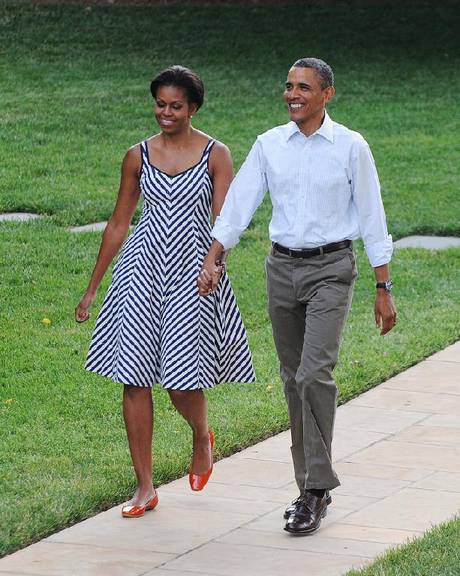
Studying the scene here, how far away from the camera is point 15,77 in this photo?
20656mm

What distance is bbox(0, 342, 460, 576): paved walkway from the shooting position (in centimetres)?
546

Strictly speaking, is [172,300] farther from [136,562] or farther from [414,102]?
[414,102]

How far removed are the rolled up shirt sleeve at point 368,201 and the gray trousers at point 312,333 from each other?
0.14m

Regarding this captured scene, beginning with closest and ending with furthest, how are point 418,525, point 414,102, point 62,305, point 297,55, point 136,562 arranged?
point 136,562
point 418,525
point 62,305
point 414,102
point 297,55

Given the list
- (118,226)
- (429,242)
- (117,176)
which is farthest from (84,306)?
(117,176)

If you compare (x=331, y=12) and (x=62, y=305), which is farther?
(x=331, y=12)

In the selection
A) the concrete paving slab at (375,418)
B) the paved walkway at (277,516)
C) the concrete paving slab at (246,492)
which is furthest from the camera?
the concrete paving slab at (375,418)

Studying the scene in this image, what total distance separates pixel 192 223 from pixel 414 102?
45.5 feet

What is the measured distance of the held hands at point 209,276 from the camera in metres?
5.82

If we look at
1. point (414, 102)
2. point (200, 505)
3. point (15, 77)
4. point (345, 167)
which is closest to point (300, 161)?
point (345, 167)

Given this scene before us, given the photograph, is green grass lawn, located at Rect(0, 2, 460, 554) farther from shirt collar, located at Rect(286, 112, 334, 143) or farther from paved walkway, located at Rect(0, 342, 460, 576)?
shirt collar, located at Rect(286, 112, 334, 143)

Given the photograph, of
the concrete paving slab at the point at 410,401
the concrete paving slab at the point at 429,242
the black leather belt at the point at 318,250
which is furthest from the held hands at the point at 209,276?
the concrete paving slab at the point at 429,242

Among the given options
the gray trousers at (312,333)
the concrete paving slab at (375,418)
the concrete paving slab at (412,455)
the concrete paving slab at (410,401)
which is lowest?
the concrete paving slab at (412,455)

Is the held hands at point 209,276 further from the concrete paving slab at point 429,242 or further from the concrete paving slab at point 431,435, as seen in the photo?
the concrete paving slab at point 429,242
